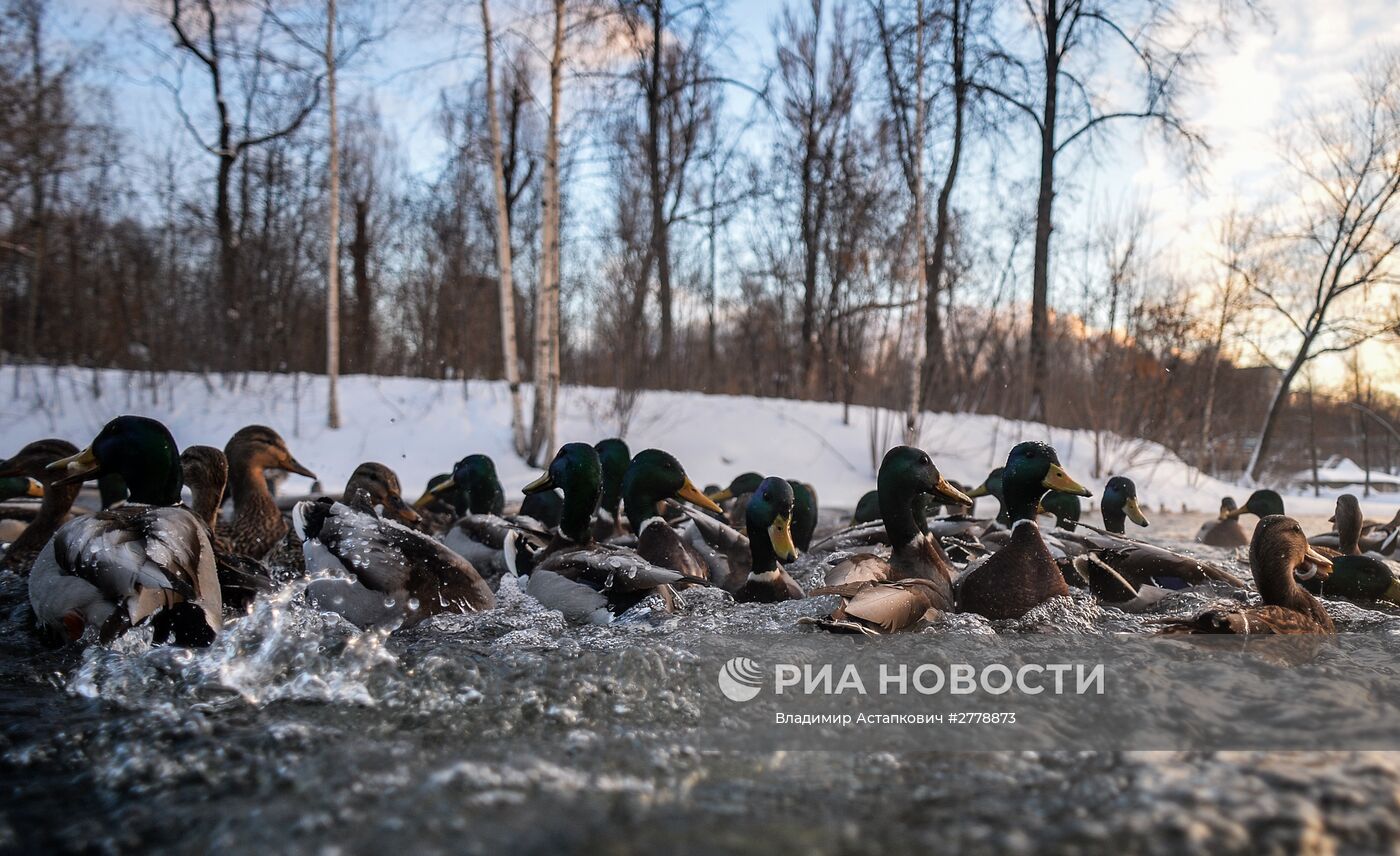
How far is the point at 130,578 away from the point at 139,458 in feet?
3.83

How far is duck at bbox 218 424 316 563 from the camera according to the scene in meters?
5.63

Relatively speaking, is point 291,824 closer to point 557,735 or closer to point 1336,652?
point 557,735

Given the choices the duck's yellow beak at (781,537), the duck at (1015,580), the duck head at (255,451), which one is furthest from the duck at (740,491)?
the duck at (1015,580)

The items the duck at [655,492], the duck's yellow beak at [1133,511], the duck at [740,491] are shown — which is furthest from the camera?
the duck at [740,491]

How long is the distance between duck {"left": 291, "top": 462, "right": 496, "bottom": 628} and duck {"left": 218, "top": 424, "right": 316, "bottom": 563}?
1.51 metres

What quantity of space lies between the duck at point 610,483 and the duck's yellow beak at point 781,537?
6.41 ft

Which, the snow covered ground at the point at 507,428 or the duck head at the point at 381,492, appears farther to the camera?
the snow covered ground at the point at 507,428

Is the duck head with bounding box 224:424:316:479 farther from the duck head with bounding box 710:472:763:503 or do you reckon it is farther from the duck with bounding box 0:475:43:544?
the duck head with bounding box 710:472:763:503

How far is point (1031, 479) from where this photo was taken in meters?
4.48

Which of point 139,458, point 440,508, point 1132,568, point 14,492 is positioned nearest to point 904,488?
point 1132,568

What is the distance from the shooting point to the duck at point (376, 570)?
12.8 ft

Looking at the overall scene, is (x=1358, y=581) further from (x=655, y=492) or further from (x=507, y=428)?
(x=507, y=428)

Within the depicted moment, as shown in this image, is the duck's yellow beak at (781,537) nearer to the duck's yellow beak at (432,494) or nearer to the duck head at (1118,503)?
the duck head at (1118,503)

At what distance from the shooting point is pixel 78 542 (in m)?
3.18
